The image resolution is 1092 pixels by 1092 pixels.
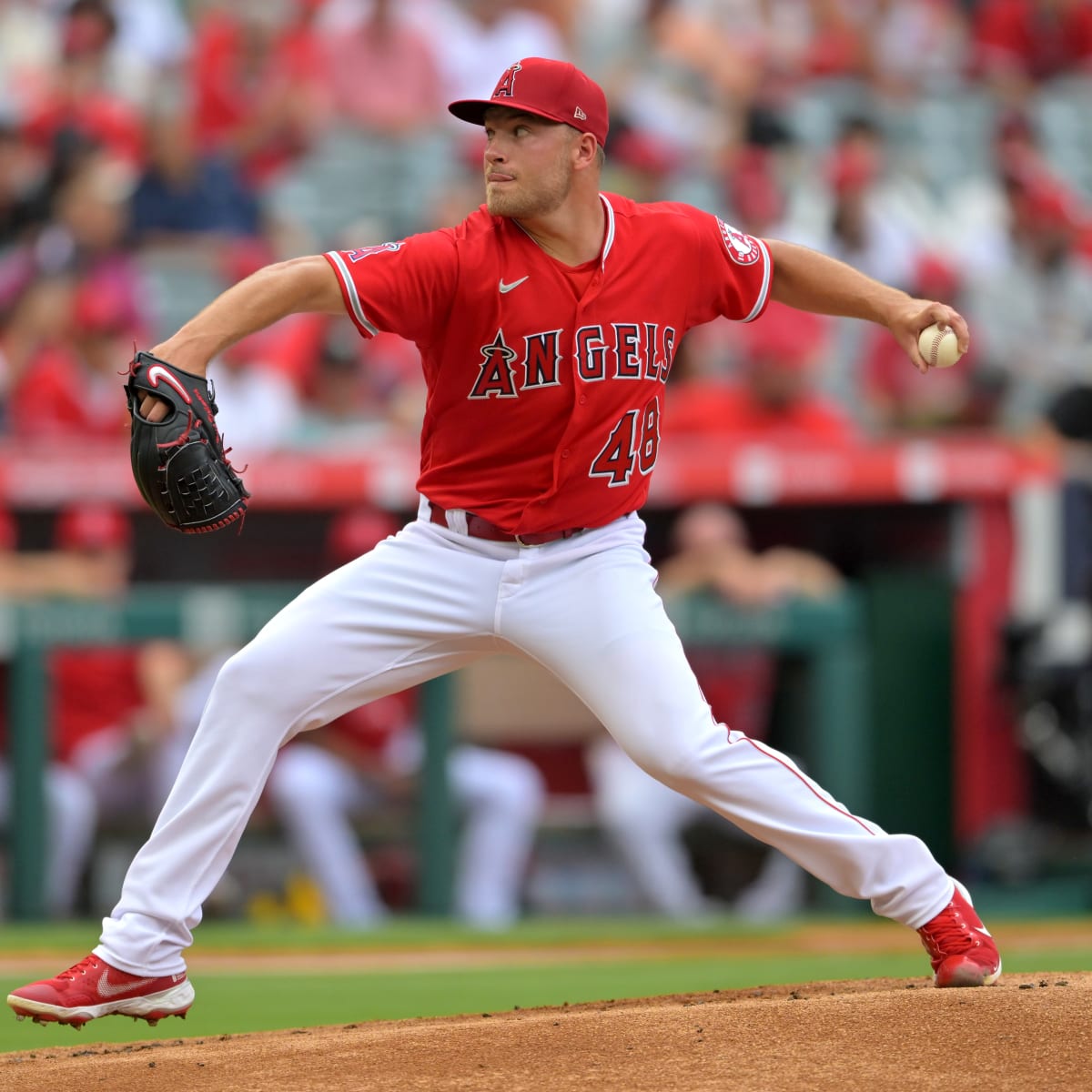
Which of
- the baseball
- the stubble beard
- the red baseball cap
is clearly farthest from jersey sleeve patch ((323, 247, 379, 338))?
the baseball

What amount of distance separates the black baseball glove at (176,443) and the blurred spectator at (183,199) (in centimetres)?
574

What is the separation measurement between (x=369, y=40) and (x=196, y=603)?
416cm

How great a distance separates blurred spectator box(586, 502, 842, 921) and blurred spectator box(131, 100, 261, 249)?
2.93 meters

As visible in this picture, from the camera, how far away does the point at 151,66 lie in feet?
31.8

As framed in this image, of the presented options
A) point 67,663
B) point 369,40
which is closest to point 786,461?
point 67,663

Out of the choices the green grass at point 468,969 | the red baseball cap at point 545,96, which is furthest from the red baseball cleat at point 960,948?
the red baseball cap at point 545,96

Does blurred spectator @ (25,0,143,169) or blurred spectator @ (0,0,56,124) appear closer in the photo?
blurred spectator @ (25,0,143,169)

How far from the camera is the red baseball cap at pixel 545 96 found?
11.8ft

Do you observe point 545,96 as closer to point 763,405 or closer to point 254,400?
point 763,405

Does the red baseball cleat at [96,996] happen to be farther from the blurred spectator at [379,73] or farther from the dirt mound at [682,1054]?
the blurred spectator at [379,73]

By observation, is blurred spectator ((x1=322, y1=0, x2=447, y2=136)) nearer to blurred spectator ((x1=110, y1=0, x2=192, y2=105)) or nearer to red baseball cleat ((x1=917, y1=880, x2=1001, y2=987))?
blurred spectator ((x1=110, y1=0, x2=192, y2=105))

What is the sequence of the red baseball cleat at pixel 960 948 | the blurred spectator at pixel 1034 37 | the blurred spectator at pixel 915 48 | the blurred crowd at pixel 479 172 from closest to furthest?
the red baseball cleat at pixel 960 948
the blurred crowd at pixel 479 172
the blurred spectator at pixel 915 48
the blurred spectator at pixel 1034 37

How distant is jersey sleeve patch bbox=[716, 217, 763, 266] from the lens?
12.7 ft

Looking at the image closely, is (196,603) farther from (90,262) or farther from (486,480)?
(486,480)
